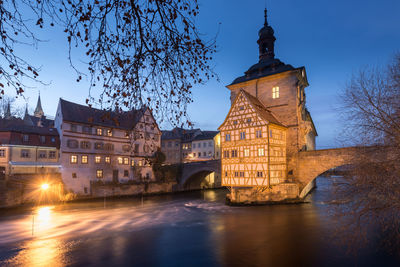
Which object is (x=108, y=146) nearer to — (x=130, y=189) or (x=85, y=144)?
(x=85, y=144)

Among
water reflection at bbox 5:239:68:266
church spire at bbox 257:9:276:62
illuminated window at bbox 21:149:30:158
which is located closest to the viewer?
water reflection at bbox 5:239:68:266

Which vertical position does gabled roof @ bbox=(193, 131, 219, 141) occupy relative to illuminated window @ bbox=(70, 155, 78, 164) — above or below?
above

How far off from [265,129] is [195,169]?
57.6 feet

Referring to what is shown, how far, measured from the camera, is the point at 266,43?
3366 cm

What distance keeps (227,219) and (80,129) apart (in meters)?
22.2

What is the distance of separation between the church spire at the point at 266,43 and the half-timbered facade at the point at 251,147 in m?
8.86

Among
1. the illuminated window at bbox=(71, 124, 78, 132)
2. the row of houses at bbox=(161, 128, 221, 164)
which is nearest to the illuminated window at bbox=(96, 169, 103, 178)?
the illuminated window at bbox=(71, 124, 78, 132)

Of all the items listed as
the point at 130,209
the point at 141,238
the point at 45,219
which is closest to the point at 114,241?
the point at 141,238

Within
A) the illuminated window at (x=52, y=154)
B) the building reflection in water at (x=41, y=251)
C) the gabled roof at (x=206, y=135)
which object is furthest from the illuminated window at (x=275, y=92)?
the illuminated window at (x=52, y=154)

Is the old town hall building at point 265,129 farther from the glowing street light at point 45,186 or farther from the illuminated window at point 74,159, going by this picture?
the glowing street light at point 45,186

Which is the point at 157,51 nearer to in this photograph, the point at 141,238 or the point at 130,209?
the point at 141,238

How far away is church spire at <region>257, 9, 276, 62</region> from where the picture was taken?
1300 inches

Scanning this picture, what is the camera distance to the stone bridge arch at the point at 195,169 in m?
36.0

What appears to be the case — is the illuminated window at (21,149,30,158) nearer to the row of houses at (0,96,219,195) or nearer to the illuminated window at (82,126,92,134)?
Answer: the row of houses at (0,96,219,195)
